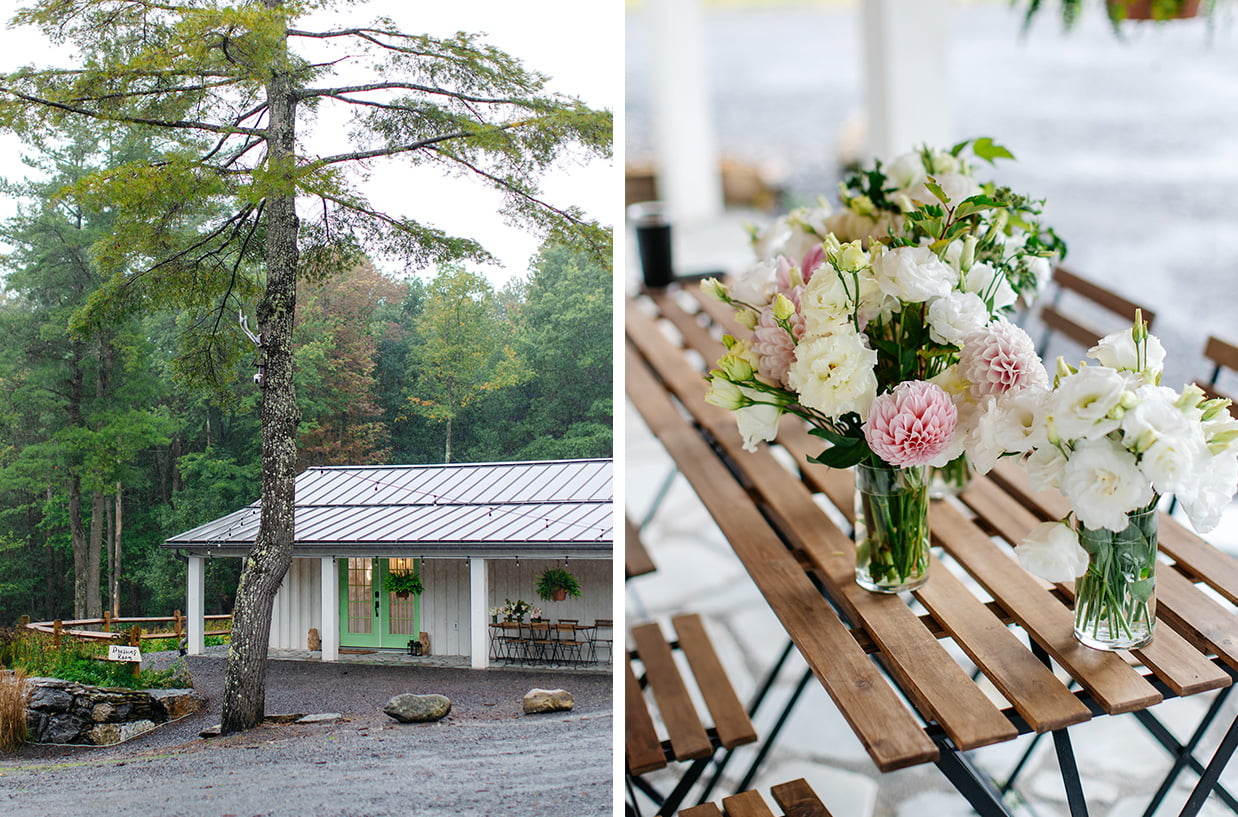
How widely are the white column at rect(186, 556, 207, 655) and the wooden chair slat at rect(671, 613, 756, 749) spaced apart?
915 mm

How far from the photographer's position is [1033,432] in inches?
44.3

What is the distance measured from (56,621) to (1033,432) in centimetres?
133

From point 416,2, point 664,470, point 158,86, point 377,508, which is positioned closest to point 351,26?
point 416,2

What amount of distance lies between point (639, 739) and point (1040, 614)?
2.39ft

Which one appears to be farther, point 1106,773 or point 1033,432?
point 1106,773

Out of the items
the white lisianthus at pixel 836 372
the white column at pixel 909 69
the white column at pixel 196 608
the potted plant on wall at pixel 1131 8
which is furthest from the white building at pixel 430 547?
the white column at pixel 909 69

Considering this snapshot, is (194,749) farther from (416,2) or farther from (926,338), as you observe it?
(926,338)

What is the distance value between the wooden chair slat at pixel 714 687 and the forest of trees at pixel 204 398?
2.23 ft

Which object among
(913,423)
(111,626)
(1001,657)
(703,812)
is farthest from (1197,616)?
(111,626)

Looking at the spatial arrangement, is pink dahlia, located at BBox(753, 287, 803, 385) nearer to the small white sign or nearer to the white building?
the white building

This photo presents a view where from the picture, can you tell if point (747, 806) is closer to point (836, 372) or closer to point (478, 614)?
point (478, 614)

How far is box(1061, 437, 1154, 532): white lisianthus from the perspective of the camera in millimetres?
1060

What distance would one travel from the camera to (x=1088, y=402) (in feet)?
3.48

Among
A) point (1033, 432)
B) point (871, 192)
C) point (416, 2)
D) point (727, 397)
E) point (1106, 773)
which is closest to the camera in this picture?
point (1033, 432)
